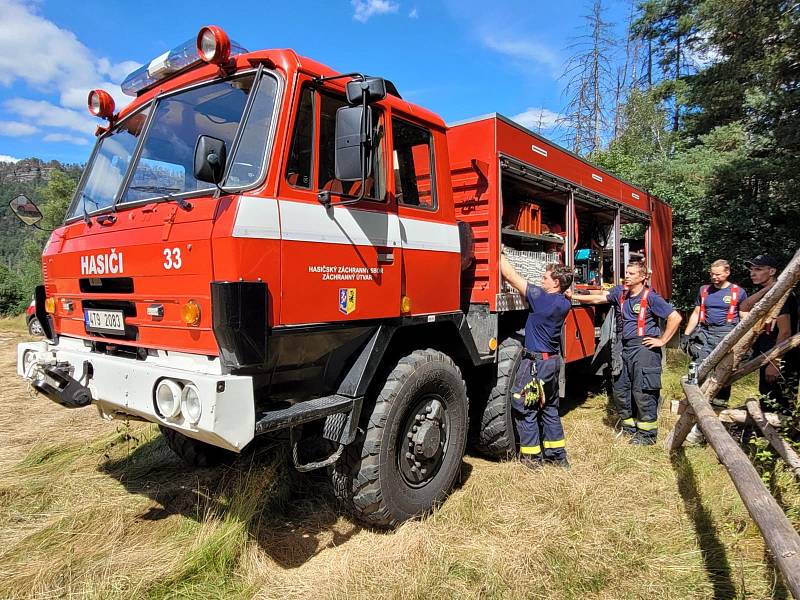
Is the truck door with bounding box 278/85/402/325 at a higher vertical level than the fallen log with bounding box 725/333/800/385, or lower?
higher

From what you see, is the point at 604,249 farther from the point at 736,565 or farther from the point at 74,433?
the point at 74,433

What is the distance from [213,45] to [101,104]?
143 centimetres

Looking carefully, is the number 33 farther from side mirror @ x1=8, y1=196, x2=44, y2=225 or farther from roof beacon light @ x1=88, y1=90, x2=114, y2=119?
side mirror @ x1=8, y1=196, x2=44, y2=225

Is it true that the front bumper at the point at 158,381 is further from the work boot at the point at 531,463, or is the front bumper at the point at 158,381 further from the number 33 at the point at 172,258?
the work boot at the point at 531,463

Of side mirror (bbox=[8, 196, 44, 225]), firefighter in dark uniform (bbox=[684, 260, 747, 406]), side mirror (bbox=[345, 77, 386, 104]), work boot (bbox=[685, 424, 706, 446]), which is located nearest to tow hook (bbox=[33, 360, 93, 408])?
side mirror (bbox=[8, 196, 44, 225])

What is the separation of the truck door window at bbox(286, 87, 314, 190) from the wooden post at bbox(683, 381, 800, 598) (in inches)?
105

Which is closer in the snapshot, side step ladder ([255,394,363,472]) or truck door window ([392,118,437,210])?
side step ladder ([255,394,363,472])

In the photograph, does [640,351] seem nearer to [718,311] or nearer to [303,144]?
[718,311]

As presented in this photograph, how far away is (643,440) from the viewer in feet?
16.0

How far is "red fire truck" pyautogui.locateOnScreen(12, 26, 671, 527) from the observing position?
8.36ft

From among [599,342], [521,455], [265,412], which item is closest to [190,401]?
[265,412]

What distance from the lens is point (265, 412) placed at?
268cm

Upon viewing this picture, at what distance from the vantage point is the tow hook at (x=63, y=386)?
2.93 meters

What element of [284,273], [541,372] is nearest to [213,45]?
[284,273]
